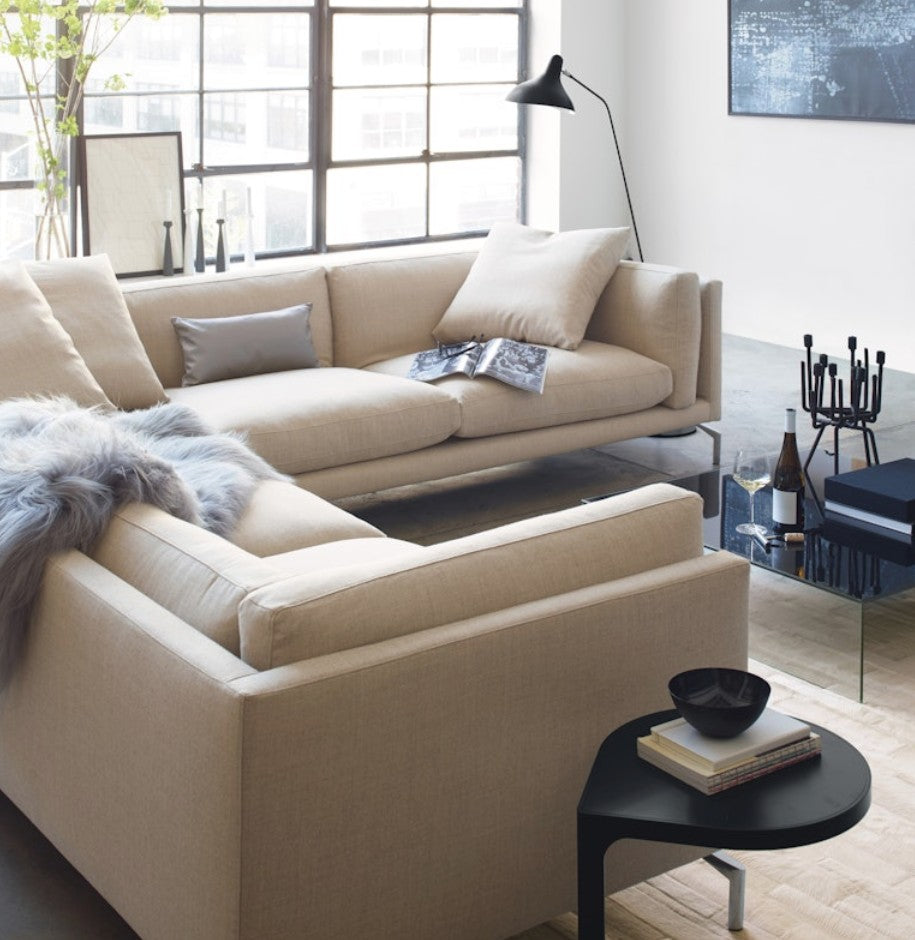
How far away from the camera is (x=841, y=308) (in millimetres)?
7062

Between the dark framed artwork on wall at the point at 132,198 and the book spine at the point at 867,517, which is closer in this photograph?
the book spine at the point at 867,517

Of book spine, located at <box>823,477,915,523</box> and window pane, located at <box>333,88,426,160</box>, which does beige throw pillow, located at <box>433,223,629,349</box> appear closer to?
book spine, located at <box>823,477,915,523</box>

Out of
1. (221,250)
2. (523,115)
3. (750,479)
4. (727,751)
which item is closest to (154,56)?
(221,250)

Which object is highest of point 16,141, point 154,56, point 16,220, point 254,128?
point 154,56

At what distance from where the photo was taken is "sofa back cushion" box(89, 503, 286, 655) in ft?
7.25

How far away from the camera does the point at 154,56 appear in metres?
6.60

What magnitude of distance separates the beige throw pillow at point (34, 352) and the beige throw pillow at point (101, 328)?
0.10m

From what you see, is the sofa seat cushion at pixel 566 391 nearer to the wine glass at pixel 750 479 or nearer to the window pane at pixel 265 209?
the wine glass at pixel 750 479

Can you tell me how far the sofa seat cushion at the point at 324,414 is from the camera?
4.31 metres

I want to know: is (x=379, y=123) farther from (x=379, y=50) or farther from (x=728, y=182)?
(x=728, y=182)

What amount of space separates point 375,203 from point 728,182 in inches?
72.0

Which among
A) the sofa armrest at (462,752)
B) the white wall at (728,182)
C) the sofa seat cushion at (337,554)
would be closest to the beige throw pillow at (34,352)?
the sofa seat cushion at (337,554)

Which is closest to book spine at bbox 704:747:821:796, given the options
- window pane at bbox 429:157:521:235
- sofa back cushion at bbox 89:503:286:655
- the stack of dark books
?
sofa back cushion at bbox 89:503:286:655

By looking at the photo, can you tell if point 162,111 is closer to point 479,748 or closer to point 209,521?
point 209,521
